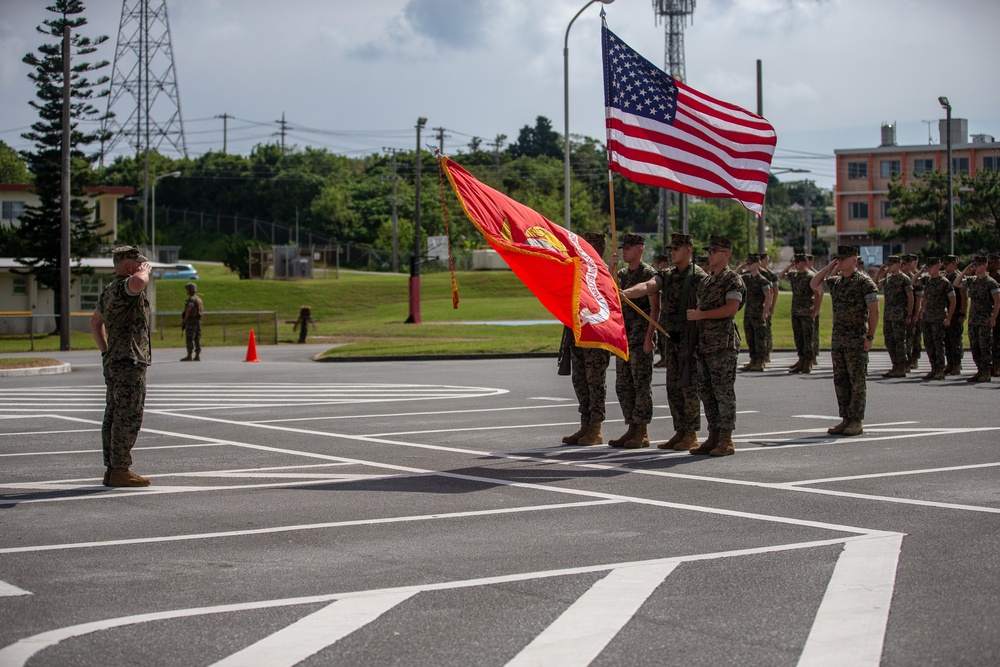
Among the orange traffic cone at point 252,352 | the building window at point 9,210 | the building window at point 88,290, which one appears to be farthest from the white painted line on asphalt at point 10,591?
the building window at point 9,210

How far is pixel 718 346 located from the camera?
11.8 metres

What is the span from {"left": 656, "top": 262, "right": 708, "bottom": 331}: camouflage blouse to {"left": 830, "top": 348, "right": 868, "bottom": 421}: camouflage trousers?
2220 mm

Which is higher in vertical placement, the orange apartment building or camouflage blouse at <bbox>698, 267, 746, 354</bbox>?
the orange apartment building

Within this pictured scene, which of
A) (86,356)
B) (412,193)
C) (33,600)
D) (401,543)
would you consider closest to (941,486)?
(401,543)

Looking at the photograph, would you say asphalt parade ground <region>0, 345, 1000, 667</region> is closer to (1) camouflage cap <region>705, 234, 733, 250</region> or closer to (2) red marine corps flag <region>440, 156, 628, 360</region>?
(2) red marine corps flag <region>440, 156, 628, 360</region>

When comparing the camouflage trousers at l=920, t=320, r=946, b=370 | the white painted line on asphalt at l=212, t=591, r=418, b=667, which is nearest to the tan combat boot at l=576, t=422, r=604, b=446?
the white painted line on asphalt at l=212, t=591, r=418, b=667

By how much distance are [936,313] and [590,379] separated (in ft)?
36.7

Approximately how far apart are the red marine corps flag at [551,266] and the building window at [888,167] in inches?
3788

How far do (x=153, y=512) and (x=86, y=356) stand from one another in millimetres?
26124

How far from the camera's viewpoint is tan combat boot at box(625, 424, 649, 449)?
1224cm

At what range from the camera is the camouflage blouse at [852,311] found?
526 inches

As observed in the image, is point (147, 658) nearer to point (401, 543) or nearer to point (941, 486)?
point (401, 543)

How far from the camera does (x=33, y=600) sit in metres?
6.29

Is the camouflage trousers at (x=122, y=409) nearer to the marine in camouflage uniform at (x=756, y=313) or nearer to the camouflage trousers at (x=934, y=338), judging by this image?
the marine in camouflage uniform at (x=756, y=313)
